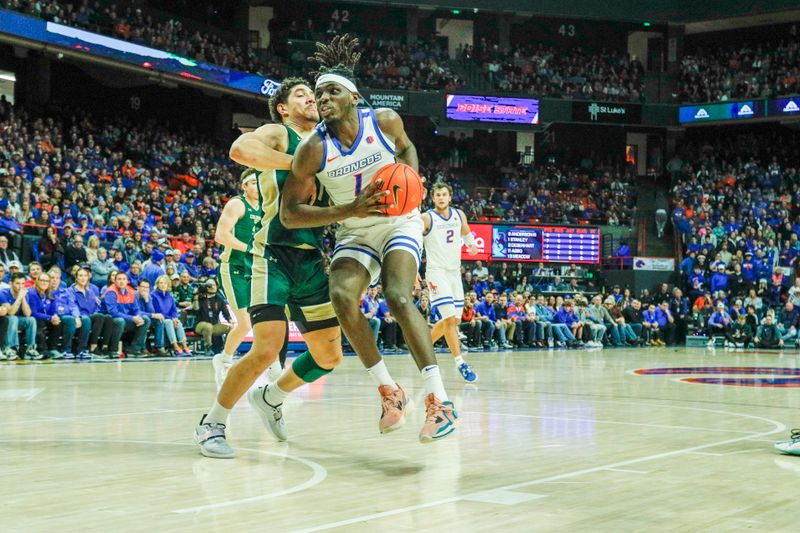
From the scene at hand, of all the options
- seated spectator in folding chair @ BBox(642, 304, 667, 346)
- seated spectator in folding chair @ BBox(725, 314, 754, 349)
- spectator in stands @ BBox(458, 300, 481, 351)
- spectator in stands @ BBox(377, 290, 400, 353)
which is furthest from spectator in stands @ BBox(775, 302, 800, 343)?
spectator in stands @ BBox(377, 290, 400, 353)

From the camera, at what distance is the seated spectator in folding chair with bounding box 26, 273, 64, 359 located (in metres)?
14.1

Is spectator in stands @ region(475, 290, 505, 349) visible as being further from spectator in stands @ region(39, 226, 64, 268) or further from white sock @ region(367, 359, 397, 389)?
white sock @ region(367, 359, 397, 389)

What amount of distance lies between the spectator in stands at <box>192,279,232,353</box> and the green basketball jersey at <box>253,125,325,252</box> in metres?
10.8

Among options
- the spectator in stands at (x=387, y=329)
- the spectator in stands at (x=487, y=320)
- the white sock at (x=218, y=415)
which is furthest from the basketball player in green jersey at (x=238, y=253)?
the spectator in stands at (x=487, y=320)

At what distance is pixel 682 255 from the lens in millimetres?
33594

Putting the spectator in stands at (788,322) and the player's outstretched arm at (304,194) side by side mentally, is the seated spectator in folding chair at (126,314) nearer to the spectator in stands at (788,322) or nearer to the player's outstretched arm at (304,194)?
the player's outstretched arm at (304,194)

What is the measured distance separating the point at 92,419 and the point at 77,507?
3.21 meters

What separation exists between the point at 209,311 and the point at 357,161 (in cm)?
1163

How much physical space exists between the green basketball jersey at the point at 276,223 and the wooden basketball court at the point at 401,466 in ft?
3.98

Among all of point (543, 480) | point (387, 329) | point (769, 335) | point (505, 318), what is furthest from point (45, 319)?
point (769, 335)

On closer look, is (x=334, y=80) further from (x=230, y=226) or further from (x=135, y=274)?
(x=135, y=274)

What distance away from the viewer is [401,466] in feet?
15.9

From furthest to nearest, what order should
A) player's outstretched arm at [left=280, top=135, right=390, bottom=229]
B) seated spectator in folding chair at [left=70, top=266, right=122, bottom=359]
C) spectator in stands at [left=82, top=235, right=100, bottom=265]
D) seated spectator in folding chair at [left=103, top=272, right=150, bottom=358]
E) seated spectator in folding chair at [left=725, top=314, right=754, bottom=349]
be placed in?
seated spectator in folding chair at [left=725, top=314, right=754, bottom=349]
spectator in stands at [left=82, top=235, right=100, bottom=265]
seated spectator in folding chair at [left=103, top=272, right=150, bottom=358]
seated spectator in folding chair at [left=70, top=266, right=122, bottom=359]
player's outstretched arm at [left=280, top=135, right=390, bottom=229]

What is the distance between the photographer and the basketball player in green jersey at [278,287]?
17.6 feet
